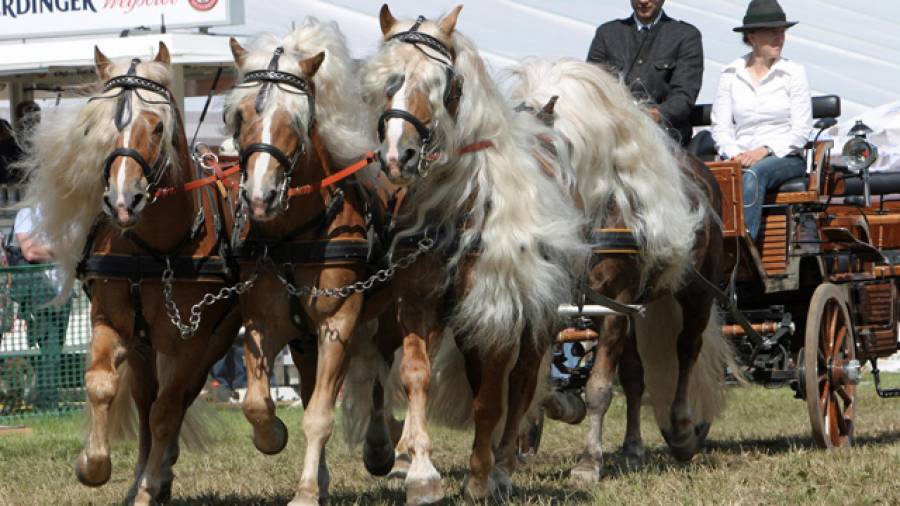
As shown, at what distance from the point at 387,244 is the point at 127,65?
122cm

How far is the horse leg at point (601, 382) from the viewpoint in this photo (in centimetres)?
738

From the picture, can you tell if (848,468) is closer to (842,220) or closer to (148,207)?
(842,220)

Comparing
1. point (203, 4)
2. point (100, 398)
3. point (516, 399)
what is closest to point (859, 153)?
point (516, 399)

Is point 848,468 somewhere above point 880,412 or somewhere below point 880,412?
above

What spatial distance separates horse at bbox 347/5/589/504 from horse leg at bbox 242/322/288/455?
51 cm

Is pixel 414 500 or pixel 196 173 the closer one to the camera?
pixel 414 500

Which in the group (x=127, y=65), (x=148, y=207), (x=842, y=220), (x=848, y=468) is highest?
(x=127, y=65)

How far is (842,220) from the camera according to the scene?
875cm

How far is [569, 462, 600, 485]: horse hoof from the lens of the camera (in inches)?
285

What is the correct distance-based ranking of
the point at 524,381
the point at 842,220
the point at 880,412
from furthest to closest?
1. the point at 880,412
2. the point at 842,220
3. the point at 524,381

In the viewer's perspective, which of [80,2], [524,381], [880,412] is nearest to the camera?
[524,381]

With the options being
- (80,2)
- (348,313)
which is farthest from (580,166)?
(80,2)

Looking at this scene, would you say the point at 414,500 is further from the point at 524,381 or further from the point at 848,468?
the point at 848,468

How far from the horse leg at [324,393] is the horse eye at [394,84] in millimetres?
789
